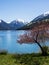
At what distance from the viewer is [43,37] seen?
83.4ft

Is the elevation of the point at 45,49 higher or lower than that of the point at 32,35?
lower

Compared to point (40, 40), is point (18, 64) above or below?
below

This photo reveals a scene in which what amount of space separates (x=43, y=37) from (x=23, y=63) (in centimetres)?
857

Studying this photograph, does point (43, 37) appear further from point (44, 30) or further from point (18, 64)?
point (18, 64)

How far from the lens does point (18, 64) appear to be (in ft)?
55.5

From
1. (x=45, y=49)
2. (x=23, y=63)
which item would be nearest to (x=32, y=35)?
(x=45, y=49)

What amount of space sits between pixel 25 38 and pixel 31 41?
83 cm

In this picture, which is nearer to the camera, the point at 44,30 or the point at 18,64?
the point at 18,64

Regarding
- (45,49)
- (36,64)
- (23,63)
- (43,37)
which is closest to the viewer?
(36,64)

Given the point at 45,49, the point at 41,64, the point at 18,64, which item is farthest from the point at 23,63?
the point at 45,49

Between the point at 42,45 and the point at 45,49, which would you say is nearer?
the point at 45,49

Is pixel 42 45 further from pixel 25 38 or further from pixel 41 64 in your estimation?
pixel 41 64

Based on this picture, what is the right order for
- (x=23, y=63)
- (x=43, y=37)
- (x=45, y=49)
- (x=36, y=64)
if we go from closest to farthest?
(x=36, y=64) → (x=23, y=63) → (x=45, y=49) → (x=43, y=37)

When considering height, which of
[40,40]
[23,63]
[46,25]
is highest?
[46,25]
